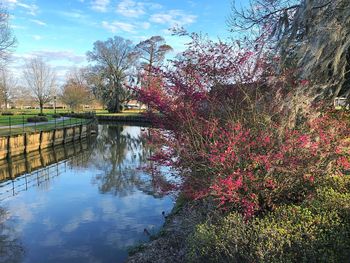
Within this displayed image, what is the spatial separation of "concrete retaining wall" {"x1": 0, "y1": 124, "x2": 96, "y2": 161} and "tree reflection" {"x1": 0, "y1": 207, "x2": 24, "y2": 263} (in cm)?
1182

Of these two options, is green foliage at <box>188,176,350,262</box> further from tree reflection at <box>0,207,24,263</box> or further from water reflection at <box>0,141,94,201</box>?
water reflection at <box>0,141,94,201</box>

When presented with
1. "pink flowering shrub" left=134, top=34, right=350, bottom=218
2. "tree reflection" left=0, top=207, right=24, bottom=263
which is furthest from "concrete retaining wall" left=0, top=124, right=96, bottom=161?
"pink flowering shrub" left=134, top=34, right=350, bottom=218

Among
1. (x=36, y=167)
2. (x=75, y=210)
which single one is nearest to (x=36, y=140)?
(x=36, y=167)

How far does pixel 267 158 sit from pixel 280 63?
7.05 feet

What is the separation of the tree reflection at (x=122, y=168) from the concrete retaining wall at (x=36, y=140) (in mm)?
2914

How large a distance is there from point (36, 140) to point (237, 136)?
872 inches

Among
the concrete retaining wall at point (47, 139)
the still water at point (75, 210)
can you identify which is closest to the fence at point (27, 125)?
the concrete retaining wall at point (47, 139)

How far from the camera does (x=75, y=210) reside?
11.4 meters

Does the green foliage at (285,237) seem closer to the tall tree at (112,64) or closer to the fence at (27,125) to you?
the fence at (27,125)

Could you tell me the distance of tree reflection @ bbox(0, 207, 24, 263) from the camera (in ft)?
25.7

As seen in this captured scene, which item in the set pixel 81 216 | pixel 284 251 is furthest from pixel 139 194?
pixel 284 251

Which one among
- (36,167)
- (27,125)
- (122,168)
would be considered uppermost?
(27,125)

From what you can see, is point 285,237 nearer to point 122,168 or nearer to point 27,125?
point 122,168

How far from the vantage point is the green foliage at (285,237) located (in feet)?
13.1
